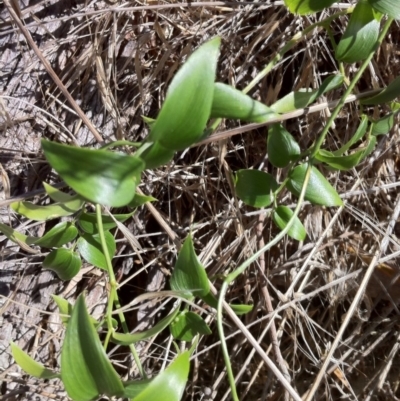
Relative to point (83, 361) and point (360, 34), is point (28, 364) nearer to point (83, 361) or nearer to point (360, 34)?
point (83, 361)

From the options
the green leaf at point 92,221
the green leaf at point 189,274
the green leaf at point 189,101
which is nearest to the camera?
the green leaf at point 189,101

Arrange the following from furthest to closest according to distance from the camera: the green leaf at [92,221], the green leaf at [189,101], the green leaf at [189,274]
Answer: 1. the green leaf at [92,221]
2. the green leaf at [189,274]
3. the green leaf at [189,101]

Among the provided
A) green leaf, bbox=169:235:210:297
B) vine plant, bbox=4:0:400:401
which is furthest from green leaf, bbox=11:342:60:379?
green leaf, bbox=169:235:210:297

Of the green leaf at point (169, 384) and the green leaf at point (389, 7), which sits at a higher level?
the green leaf at point (389, 7)

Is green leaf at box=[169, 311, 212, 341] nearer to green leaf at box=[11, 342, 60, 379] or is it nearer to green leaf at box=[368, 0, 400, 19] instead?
green leaf at box=[11, 342, 60, 379]

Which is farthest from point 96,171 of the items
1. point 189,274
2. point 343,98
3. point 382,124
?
point 382,124

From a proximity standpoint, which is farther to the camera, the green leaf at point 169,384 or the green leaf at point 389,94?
the green leaf at point 389,94

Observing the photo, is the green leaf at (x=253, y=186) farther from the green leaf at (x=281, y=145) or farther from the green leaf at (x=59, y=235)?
the green leaf at (x=59, y=235)

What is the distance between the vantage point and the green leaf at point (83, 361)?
313mm

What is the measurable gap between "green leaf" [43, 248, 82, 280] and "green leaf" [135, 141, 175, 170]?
24 cm

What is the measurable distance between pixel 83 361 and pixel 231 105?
19 centimetres

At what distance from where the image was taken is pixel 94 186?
0.31 meters

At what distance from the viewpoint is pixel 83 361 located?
0.32 metres

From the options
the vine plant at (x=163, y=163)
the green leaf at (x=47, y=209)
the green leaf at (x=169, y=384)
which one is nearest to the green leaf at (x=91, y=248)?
the vine plant at (x=163, y=163)
